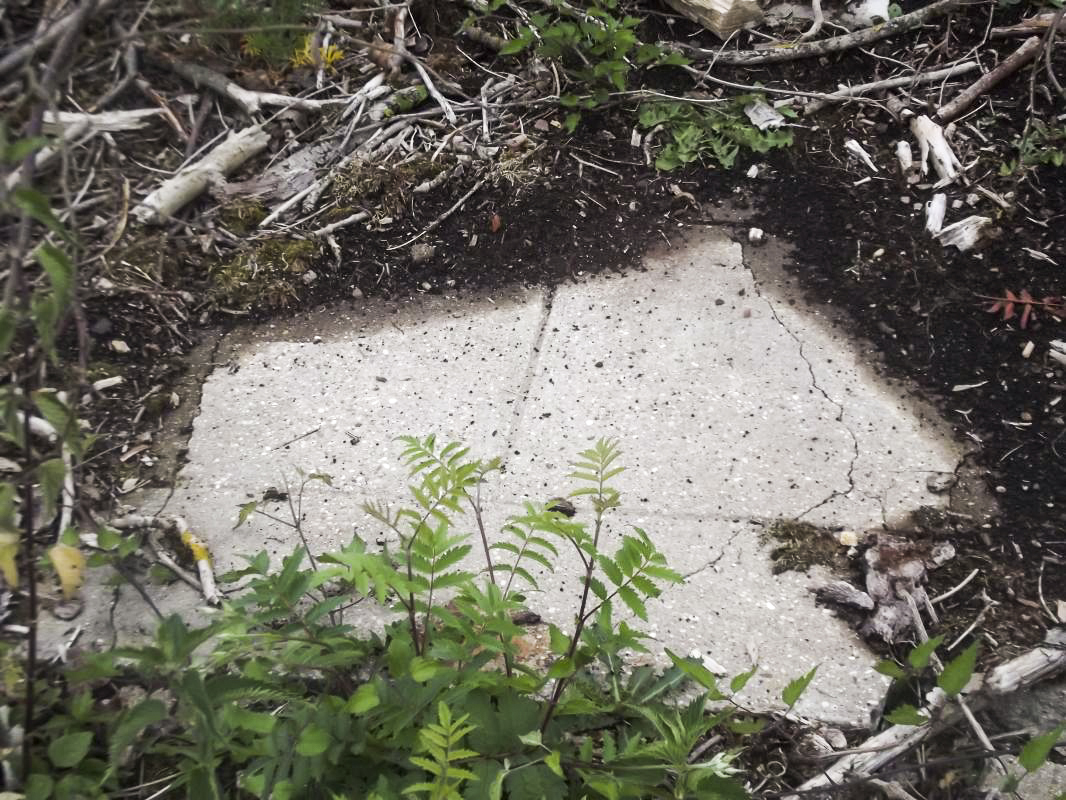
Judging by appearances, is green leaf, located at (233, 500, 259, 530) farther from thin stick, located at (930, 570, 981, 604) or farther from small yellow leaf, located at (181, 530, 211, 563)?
thin stick, located at (930, 570, 981, 604)

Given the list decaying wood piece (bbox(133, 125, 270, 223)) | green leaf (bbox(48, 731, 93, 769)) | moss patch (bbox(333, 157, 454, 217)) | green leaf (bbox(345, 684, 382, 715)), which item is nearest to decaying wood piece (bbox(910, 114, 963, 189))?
moss patch (bbox(333, 157, 454, 217))

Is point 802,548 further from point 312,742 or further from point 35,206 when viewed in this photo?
point 35,206

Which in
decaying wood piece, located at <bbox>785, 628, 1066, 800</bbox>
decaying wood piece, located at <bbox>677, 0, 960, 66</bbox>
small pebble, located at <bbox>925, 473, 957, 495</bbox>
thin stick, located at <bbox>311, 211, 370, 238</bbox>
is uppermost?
decaying wood piece, located at <bbox>677, 0, 960, 66</bbox>

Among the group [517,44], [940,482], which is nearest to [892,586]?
[940,482]

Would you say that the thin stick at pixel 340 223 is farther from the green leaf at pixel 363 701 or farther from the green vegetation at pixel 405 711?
the green leaf at pixel 363 701

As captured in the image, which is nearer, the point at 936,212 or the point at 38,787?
the point at 38,787
